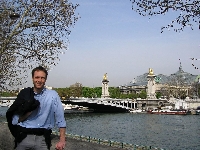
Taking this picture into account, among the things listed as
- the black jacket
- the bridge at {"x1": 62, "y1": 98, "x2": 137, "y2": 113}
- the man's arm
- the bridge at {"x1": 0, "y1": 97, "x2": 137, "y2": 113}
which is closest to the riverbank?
the man's arm

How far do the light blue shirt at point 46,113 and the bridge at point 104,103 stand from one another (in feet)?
190

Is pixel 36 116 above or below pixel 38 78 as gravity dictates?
below

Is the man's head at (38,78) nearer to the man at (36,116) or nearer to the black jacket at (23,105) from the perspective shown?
the man at (36,116)

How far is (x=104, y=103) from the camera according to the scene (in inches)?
2510

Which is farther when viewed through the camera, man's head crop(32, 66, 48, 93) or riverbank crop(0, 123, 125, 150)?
riverbank crop(0, 123, 125, 150)

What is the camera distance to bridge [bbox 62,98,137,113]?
62.7 meters

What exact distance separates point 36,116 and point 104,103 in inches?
2366

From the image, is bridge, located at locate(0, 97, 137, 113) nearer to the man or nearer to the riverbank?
the riverbank

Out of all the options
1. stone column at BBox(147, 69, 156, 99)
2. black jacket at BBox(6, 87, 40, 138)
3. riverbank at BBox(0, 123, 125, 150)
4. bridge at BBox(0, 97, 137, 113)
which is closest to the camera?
black jacket at BBox(6, 87, 40, 138)

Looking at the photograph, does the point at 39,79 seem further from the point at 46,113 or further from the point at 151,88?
the point at 151,88

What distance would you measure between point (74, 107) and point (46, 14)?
78832mm

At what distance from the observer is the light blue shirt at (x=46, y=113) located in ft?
12.6

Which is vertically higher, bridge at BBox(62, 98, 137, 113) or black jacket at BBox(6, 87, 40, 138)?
black jacket at BBox(6, 87, 40, 138)

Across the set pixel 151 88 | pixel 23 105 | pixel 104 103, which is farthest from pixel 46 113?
pixel 151 88
